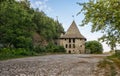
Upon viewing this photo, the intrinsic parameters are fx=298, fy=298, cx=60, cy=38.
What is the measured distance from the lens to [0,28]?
49.5m

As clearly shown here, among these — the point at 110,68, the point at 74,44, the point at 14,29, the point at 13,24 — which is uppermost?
the point at 74,44

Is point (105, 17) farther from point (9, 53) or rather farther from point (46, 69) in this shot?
point (9, 53)

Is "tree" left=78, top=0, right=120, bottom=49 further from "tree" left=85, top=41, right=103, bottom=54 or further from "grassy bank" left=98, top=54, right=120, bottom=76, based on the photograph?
"tree" left=85, top=41, right=103, bottom=54

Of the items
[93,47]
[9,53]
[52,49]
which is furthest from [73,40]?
[9,53]

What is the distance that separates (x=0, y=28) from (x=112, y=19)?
25039 mm

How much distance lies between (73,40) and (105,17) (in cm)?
9084

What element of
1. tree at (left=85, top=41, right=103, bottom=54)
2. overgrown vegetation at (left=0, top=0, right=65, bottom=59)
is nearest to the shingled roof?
tree at (left=85, top=41, right=103, bottom=54)

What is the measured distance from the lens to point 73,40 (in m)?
120

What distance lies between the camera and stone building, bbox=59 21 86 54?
11862 cm

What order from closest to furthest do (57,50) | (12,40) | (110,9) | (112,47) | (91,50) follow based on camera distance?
(110,9)
(112,47)
(12,40)
(57,50)
(91,50)

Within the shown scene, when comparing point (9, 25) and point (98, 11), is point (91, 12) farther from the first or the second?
point (9, 25)

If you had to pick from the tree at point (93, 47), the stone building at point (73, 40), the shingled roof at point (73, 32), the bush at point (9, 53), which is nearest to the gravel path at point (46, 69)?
the bush at point (9, 53)

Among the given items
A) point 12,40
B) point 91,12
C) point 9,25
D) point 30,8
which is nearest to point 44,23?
point 30,8

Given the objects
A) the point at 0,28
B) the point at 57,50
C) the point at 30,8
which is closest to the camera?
the point at 0,28
